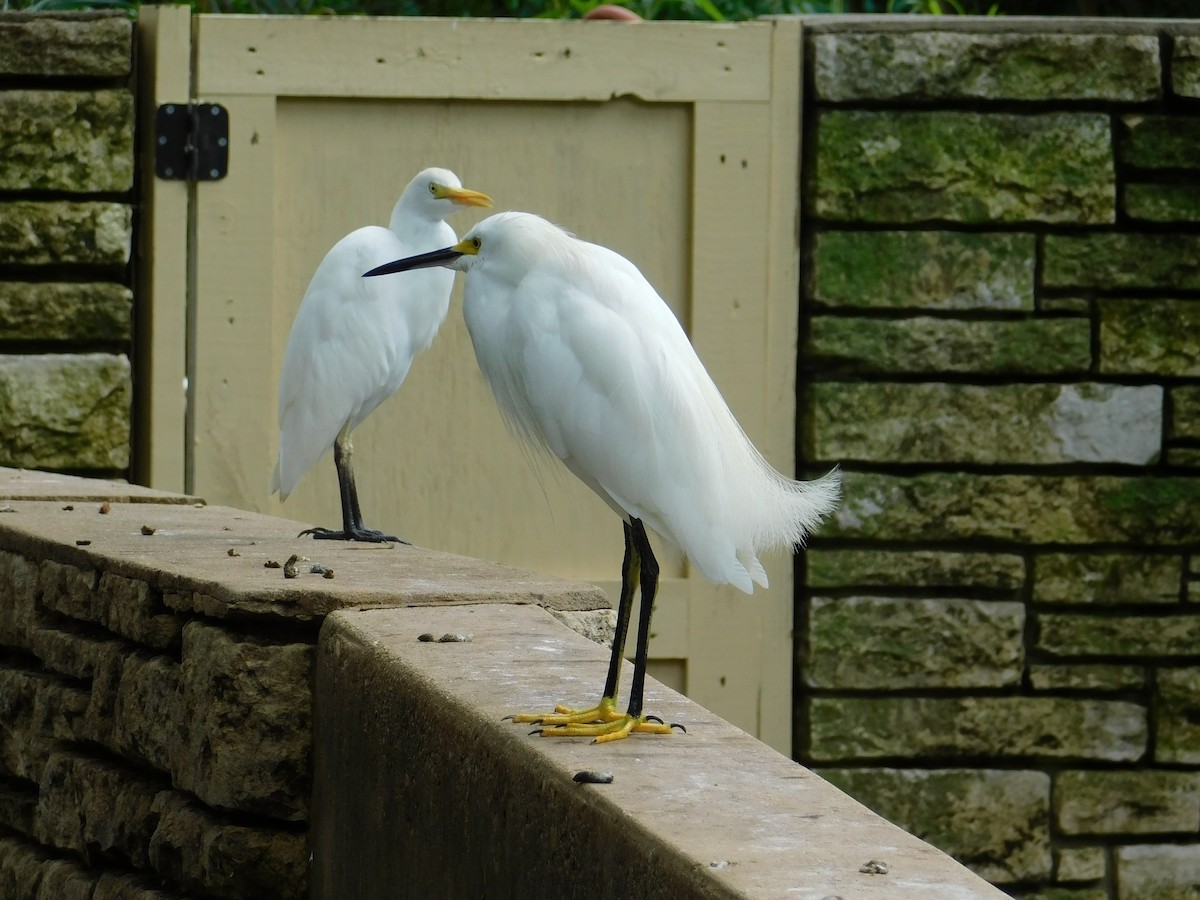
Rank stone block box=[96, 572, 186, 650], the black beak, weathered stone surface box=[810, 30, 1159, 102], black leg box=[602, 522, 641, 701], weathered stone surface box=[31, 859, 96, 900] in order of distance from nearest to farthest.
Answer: black leg box=[602, 522, 641, 701], the black beak, stone block box=[96, 572, 186, 650], weathered stone surface box=[31, 859, 96, 900], weathered stone surface box=[810, 30, 1159, 102]

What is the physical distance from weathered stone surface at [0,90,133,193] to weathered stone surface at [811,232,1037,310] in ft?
6.40

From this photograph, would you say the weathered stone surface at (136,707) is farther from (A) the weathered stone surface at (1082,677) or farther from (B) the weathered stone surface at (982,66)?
(A) the weathered stone surface at (1082,677)

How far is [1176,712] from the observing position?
4965 millimetres

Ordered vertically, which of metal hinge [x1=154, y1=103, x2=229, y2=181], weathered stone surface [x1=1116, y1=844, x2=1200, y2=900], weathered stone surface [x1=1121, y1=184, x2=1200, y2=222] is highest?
metal hinge [x1=154, y1=103, x2=229, y2=181]

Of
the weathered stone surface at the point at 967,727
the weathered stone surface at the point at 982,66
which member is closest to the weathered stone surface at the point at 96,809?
the weathered stone surface at the point at 967,727

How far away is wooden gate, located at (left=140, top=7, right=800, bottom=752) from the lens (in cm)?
475

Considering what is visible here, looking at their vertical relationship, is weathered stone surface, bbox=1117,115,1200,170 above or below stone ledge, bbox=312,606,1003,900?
above

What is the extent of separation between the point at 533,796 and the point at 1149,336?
342 centimetres

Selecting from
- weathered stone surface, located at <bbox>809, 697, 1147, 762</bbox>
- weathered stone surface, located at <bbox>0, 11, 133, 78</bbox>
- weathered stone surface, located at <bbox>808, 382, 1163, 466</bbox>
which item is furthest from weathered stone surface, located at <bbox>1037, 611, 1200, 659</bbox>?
weathered stone surface, located at <bbox>0, 11, 133, 78</bbox>

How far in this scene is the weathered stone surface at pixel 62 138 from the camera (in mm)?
4680

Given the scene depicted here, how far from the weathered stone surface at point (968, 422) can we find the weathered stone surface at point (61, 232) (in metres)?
1.98

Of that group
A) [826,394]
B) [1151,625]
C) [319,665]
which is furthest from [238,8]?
A: [319,665]

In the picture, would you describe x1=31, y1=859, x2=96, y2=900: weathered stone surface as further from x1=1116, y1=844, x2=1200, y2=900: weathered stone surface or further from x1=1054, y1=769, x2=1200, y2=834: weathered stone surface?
x1=1116, y1=844, x2=1200, y2=900: weathered stone surface

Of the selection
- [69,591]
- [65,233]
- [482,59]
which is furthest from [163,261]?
[69,591]
